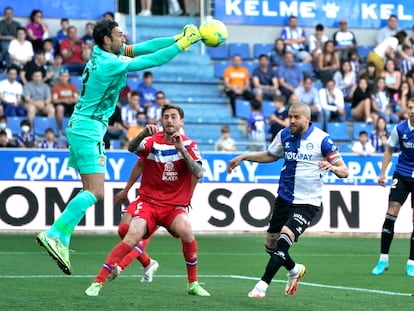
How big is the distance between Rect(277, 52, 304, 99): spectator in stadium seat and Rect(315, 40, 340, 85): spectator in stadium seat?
748mm

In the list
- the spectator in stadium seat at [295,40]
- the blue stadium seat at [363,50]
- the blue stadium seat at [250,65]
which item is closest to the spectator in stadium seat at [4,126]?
the blue stadium seat at [250,65]

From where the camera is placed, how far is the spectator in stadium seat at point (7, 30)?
25.6 meters

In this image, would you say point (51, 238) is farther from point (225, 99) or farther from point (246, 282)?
point (225, 99)

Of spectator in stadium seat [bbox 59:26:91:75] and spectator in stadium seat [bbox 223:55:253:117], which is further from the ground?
spectator in stadium seat [bbox 59:26:91:75]

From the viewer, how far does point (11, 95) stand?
2430 centimetres

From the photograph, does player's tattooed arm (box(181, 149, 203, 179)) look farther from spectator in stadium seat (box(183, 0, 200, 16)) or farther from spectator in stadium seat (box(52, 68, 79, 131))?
spectator in stadium seat (box(183, 0, 200, 16))

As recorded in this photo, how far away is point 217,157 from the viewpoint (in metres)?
22.6

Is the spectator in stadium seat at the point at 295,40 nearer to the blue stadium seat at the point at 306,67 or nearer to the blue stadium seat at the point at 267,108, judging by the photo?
the blue stadium seat at the point at 306,67

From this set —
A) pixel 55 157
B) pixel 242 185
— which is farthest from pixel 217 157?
pixel 55 157

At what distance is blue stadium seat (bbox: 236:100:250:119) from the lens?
26906 millimetres

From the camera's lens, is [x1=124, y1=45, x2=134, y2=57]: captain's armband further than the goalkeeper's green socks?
Yes

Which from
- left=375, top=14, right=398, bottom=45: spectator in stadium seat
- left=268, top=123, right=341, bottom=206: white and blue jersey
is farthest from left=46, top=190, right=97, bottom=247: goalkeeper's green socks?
left=375, top=14, right=398, bottom=45: spectator in stadium seat

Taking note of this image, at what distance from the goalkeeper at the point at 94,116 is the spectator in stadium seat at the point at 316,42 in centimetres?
1758

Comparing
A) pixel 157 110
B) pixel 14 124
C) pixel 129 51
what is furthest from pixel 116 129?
pixel 129 51
